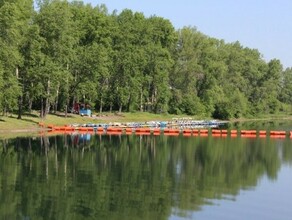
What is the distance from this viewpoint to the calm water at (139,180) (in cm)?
3134

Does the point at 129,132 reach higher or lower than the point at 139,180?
higher

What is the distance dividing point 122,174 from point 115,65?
69.8m

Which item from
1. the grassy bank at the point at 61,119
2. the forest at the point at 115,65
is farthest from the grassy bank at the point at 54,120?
the forest at the point at 115,65

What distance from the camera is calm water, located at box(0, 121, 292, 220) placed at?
31.3m

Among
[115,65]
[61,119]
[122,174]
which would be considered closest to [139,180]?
[122,174]

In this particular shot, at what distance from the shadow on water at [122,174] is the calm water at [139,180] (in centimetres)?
6

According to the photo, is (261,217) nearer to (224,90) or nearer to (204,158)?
(204,158)

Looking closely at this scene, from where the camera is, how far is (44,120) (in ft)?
284

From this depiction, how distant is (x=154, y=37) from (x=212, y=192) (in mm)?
97318

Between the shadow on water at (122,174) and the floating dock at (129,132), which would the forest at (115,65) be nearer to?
the floating dock at (129,132)

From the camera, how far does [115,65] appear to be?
112125 mm

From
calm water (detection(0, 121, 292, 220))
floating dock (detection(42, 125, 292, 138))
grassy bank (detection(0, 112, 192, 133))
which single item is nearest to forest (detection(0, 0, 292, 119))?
grassy bank (detection(0, 112, 192, 133))

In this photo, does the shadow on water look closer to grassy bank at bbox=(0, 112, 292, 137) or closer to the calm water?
the calm water

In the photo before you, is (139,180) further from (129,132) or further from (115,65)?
(115,65)
